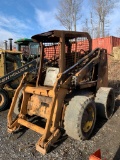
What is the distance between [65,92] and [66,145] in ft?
3.87

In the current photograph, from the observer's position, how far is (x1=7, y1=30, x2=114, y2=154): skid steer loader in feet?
13.8

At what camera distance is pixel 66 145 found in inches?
167

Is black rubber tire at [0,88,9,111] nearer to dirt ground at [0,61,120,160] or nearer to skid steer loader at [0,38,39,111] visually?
skid steer loader at [0,38,39,111]

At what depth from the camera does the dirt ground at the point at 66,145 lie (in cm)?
387

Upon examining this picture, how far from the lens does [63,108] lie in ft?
14.6

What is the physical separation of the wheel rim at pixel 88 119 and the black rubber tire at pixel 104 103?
71 cm

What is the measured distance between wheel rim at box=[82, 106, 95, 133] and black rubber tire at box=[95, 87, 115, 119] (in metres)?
0.71

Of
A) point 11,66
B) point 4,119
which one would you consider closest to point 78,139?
point 4,119

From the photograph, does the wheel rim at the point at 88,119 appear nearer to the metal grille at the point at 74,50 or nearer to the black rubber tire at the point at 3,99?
the metal grille at the point at 74,50

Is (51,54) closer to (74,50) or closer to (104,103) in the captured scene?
(74,50)

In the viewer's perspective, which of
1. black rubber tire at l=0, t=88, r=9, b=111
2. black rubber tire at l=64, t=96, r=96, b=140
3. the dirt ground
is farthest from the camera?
black rubber tire at l=0, t=88, r=9, b=111

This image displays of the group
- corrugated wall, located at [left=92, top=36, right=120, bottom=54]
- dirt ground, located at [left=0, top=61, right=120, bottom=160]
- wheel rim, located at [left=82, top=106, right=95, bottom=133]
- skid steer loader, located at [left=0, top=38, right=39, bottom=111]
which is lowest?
dirt ground, located at [left=0, top=61, right=120, bottom=160]

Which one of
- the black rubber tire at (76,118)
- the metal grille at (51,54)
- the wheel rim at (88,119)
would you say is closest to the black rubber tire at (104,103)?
the wheel rim at (88,119)

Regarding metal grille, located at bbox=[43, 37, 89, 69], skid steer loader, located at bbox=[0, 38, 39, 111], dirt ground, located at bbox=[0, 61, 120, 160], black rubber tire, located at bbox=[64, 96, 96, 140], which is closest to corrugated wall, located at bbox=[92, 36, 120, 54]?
skid steer loader, located at bbox=[0, 38, 39, 111]
